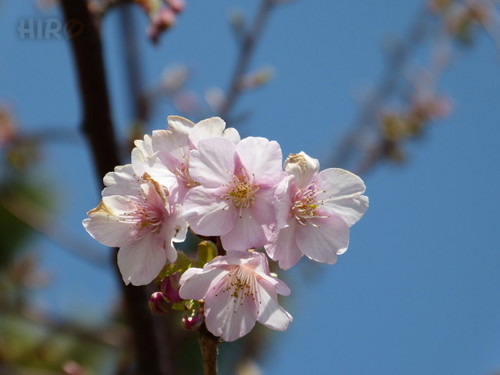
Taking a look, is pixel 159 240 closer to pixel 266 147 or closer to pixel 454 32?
pixel 266 147

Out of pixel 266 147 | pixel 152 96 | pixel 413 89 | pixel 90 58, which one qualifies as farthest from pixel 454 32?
pixel 266 147

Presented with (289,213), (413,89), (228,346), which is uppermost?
(289,213)

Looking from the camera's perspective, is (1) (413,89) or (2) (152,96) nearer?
(2) (152,96)

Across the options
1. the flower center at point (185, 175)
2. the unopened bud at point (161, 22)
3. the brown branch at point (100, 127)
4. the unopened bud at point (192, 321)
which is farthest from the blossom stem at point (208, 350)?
the unopened bud at point (161, 22)

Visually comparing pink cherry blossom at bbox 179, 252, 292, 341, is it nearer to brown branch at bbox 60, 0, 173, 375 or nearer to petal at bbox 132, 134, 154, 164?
petal at bbox 132, 134, 154, 164

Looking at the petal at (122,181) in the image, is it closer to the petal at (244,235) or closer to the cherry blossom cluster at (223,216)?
the cherry blossom cluster at (223,216)

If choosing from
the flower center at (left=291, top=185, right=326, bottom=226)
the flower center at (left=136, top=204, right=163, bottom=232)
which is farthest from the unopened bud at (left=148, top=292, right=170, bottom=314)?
the flower center at (left=291, top=185, right=326, bottom=226)
